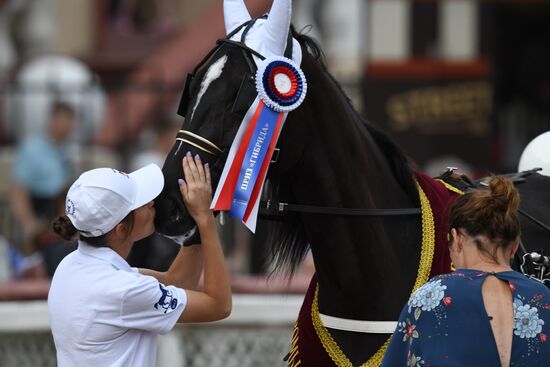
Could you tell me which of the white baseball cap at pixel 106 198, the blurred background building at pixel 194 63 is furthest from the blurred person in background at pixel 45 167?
the white baseball cap at pixel 106 198

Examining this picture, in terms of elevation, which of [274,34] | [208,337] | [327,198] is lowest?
[208,337]

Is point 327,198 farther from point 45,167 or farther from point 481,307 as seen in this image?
point 45,167

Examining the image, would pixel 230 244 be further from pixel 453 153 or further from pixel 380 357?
pixel 380 357

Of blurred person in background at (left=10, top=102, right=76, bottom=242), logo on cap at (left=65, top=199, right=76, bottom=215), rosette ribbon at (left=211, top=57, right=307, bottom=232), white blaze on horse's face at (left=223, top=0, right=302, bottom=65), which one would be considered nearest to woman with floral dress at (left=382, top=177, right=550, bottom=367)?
rosette ribbon at (left=211, top=57, right=307, bottom=232)

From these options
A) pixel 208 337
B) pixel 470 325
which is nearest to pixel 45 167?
pixel 208 337

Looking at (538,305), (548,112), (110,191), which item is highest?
(110,191)

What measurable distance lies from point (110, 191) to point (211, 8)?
33.7ft

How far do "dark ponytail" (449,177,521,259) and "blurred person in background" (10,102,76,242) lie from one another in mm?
6936

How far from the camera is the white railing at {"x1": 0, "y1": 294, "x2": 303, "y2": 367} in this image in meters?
6.73

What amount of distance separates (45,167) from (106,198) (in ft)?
21.1

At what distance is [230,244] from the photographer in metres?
9.62

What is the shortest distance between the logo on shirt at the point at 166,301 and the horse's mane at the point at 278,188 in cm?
56

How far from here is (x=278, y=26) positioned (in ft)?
13.7

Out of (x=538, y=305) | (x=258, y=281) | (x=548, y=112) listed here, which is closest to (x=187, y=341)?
(x=258, y=281)
